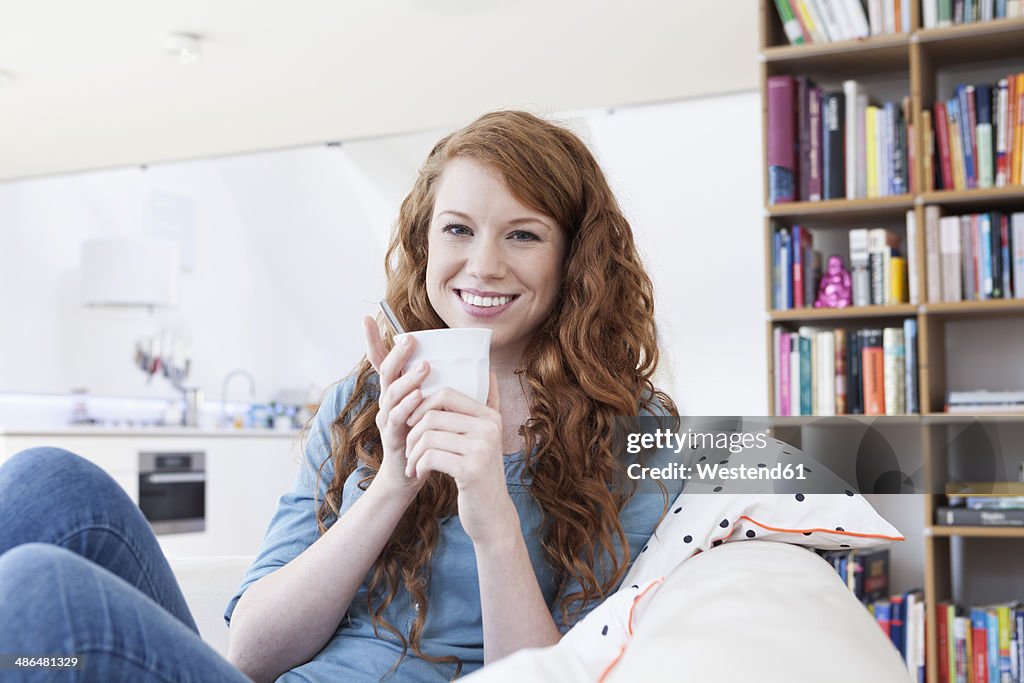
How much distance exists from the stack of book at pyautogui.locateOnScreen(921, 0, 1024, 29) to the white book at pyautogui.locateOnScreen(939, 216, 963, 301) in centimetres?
57

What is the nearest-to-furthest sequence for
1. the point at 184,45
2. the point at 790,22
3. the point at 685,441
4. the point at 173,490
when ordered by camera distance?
the point at 685,441 < the point at 790,22 < the point at 184,45 < the point at 173,490

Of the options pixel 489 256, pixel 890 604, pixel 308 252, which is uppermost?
pixel 308 252

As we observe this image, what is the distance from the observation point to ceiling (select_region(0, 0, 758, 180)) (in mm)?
3912

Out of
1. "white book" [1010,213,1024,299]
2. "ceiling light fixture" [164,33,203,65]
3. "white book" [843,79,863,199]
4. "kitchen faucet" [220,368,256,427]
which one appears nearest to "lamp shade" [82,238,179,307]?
"kitchen faucet" [220,368,256,427]

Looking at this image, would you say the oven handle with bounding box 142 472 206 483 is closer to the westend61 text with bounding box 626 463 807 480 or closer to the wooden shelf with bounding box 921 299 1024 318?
the wooden shelf with bounding box 921 299 1024 318

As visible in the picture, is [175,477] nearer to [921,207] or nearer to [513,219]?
[921,207]

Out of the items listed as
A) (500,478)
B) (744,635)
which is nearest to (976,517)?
(500,478)

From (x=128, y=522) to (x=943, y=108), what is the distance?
8.60 feet

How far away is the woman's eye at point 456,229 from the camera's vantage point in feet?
4.80

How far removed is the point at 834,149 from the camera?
3.05 metres

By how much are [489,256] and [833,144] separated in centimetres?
198

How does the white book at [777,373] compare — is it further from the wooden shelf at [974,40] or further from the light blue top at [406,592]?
the light blue top at [406,592]

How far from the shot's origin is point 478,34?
410 cm

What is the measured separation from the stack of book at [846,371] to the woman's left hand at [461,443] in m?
2.10
